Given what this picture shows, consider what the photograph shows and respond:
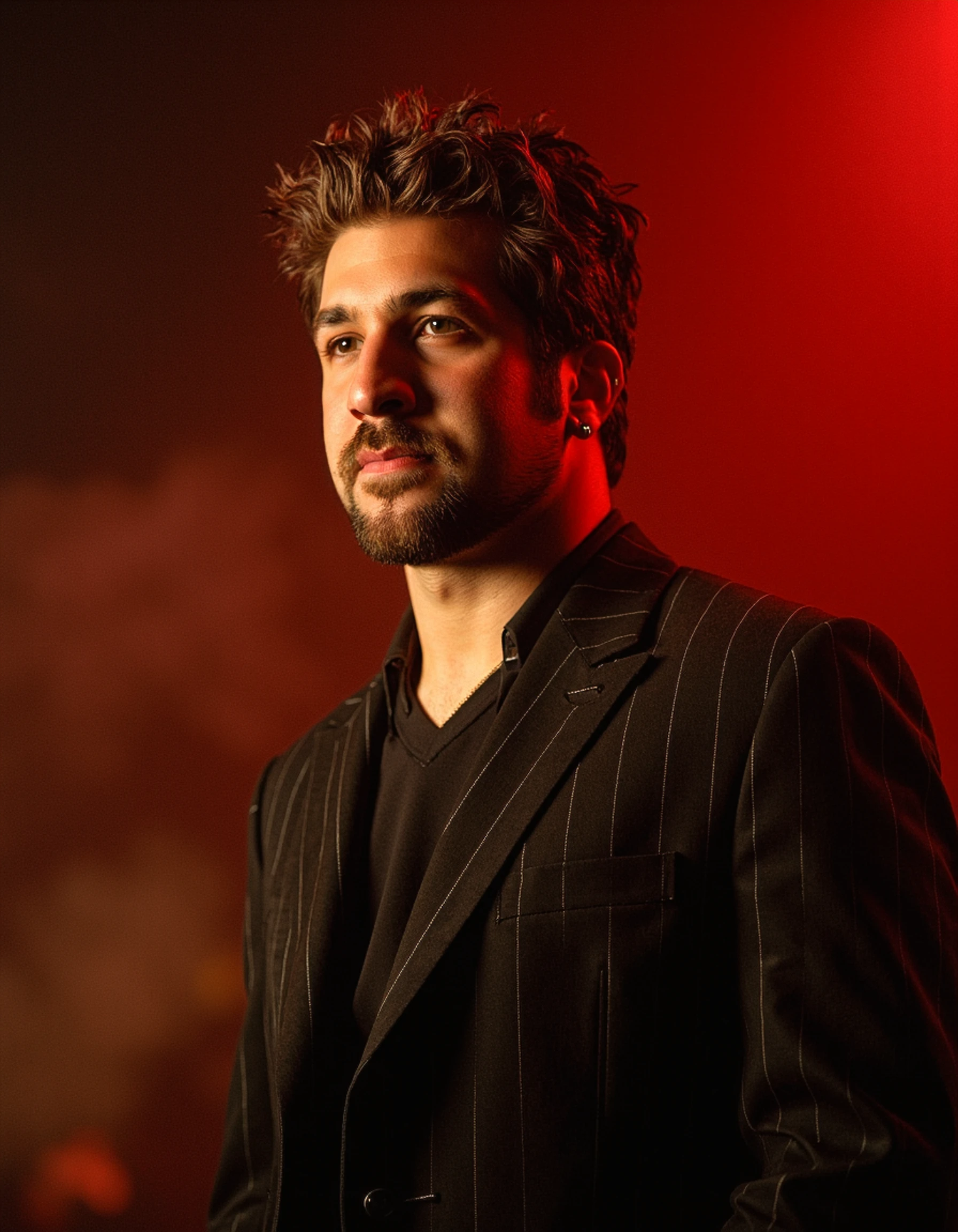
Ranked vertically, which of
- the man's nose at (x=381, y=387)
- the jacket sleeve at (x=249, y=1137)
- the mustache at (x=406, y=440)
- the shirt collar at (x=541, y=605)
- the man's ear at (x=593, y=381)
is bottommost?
the jacket sleeve at (x=249, y=1137)

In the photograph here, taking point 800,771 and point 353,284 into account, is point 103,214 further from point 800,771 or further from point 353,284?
point 800,771

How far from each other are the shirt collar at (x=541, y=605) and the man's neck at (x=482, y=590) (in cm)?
2

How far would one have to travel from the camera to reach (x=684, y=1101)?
129cm

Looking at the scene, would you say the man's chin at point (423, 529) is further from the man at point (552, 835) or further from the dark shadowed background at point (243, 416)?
the dark shadowed background at point (243, 416)

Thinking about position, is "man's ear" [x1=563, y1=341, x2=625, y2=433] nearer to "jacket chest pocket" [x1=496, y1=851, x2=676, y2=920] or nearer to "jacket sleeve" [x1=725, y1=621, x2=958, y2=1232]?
"jacket sleeve" [x1=725, y1=621, x2=958, y2=1232]

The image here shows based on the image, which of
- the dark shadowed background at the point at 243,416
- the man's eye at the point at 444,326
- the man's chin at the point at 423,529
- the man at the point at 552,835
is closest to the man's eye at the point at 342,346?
the man at the point at 552,835

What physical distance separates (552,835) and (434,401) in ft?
1.82

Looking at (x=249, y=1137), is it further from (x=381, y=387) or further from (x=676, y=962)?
(x=381, y=387)

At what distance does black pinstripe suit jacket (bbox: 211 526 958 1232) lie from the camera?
1.19 m

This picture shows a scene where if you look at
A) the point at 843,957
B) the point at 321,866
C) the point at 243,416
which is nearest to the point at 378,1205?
the point at 321,866

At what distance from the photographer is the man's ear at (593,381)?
1711 millimetres

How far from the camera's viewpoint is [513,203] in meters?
1.67

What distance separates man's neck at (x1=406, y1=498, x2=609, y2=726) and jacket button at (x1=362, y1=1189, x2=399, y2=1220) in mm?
567

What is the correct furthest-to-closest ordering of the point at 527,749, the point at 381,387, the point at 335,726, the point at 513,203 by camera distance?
the point at 335,726, the point at 513,203, the point at 381,387, the point at 527,749
